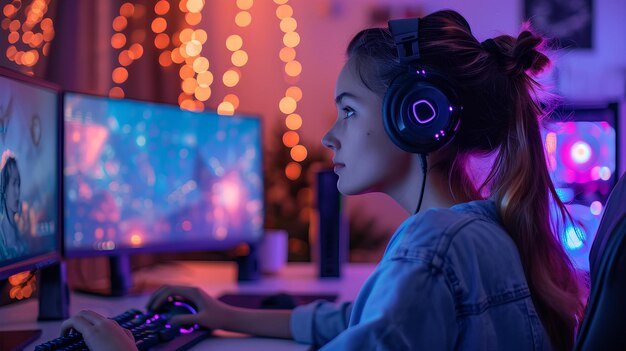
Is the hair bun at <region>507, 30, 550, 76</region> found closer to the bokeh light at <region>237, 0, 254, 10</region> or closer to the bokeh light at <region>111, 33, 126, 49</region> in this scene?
the bokeh light at <region>111, 33, 126, 49</region>

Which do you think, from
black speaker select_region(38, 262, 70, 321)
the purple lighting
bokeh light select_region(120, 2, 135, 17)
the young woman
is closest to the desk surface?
black speaker select_region(38, 262, 70, 321)

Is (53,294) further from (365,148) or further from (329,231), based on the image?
(329,231)

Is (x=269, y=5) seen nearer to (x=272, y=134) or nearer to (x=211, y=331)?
(x=272, y=134)

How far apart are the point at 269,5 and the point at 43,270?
212cm

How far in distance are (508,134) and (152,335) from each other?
1.88 ft

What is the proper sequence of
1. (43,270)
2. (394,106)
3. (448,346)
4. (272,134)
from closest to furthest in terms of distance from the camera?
(448,346) < (394,106) < (43,270) < (272,134)

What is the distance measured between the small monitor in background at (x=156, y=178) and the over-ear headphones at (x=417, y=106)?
0.75m

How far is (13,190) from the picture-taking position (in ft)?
3.47

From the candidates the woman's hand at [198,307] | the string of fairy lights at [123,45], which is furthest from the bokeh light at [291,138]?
the woman's hand at [198,307]

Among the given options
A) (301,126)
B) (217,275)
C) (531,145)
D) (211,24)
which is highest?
(211,24)

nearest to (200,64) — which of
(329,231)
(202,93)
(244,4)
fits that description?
(202,93)

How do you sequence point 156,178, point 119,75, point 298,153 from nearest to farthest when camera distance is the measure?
point 156,178
point 119,75
point 298,153

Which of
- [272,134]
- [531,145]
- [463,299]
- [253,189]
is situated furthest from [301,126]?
[463,299]

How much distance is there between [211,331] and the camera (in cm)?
113
